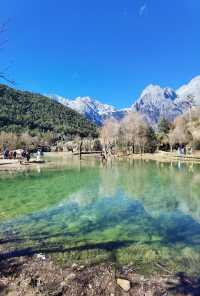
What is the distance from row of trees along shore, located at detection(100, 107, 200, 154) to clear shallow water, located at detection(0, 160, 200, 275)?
169 ft

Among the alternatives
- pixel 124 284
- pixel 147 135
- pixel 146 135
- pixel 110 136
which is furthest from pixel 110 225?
pixel 110 136

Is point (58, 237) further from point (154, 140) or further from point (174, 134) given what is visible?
point (154, 140)

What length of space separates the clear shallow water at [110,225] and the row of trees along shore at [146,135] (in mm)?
51596

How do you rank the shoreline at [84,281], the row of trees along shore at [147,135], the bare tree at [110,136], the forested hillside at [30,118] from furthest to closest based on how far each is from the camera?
the forested hillside at [30,118] → the bare tree at [110,136] → the row of trees along shore at [147,135] → the shoreline at [84,281]

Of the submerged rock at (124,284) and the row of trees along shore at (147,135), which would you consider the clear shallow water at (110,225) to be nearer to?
the submerged rock at (124,284)

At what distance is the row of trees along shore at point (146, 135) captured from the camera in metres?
68.2

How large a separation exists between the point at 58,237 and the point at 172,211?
5841mm

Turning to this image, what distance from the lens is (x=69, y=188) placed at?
20.1 m

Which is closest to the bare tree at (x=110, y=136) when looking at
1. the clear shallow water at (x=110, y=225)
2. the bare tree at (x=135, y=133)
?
the bare tree at (x=135, y=133)

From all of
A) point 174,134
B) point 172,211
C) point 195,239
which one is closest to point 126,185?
point 172,211

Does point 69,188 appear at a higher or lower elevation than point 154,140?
lower

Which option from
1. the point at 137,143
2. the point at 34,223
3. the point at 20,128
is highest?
the point at 20,128

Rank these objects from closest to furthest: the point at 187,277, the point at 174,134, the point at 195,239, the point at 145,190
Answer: the point at 187,277 < the point at 195,239 < the point at 145,190 < the point at 174,134

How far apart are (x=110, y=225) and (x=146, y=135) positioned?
64667 millimetres
